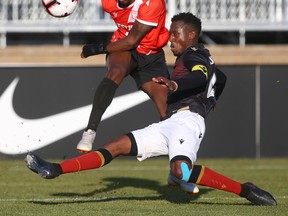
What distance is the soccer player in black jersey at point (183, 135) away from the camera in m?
8.05

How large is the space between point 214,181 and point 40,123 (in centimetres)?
642

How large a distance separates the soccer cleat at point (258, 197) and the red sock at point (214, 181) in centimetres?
14

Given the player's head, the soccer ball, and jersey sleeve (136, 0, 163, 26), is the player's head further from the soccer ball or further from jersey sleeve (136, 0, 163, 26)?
the soccer ball

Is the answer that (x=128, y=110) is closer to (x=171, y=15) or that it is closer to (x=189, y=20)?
(x=171, y=15)

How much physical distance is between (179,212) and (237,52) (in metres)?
7.49

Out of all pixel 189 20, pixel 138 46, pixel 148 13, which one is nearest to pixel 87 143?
pixel 189 20

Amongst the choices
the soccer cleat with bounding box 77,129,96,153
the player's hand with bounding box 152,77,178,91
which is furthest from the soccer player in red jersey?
the player's hand with bounding box 152,77,178,91

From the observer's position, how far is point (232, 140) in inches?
579

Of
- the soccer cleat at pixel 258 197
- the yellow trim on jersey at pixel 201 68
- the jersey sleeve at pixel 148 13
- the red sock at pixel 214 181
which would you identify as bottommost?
the soccer cleat at pixel 258 197

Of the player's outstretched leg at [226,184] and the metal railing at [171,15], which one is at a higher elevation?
the player's outstretched leg at [226,184]

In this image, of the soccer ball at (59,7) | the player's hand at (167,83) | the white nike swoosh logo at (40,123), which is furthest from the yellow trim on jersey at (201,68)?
the white nike swoosh logo at (40,123)

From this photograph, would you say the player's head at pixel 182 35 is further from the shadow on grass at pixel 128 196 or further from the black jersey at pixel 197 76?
the shadow on grass at pixel 128 196

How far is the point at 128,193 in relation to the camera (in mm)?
9844

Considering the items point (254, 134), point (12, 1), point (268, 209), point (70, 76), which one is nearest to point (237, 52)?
point (254, 134)
